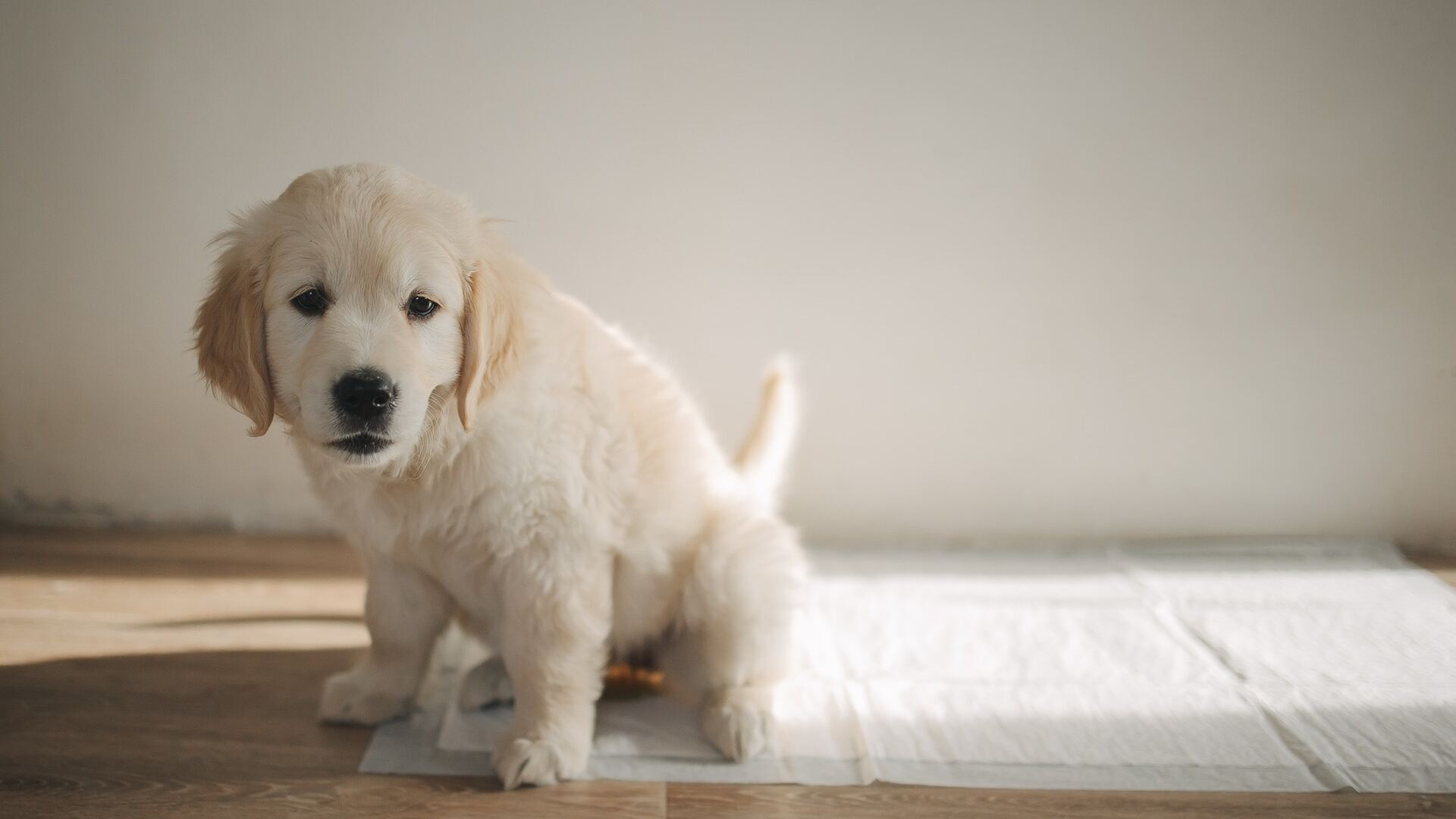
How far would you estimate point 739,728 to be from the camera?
181 cm

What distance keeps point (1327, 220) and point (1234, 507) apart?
2.87 feet

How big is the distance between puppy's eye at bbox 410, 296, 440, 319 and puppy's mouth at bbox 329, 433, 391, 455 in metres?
0.21

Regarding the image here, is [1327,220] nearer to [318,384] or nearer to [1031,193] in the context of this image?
[1031,193]

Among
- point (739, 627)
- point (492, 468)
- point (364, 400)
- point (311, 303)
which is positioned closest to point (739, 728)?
point (739, 627)

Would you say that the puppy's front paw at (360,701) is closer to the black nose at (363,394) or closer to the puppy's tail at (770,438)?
the black nose at (363,394)

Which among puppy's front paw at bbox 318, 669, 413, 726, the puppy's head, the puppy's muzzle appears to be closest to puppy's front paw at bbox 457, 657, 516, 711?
puppy's front paw at bbox 318, 669, 413, 726

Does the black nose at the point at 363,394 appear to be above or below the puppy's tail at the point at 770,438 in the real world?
below

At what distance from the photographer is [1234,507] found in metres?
2.90

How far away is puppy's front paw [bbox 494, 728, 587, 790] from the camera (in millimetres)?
1699

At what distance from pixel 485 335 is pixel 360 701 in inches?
33.2

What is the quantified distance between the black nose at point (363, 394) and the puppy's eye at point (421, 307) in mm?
144

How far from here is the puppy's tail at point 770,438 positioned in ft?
7.41

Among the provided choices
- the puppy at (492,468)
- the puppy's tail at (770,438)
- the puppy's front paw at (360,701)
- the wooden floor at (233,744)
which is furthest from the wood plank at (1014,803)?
the puppy's tail at (770,438)

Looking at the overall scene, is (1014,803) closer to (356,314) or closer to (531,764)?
(531,764)
